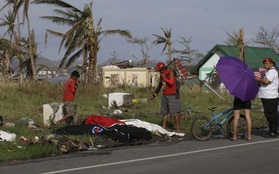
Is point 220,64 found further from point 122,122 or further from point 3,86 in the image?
point 3,86

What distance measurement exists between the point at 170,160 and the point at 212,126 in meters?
3.39

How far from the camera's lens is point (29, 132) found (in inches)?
507

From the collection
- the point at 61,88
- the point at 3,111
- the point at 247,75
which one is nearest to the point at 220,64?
the point at 247,75

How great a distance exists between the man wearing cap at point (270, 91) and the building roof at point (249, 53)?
26.6 meters

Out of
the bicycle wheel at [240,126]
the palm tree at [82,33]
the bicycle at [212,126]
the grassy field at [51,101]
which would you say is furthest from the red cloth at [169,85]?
the palm tree at [82,33]

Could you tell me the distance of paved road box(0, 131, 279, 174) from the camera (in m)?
8.62

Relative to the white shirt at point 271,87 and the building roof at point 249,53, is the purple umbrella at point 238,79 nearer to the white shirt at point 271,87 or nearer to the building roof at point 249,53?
the white shirt at point 271,87

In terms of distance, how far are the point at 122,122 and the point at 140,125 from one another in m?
0.50

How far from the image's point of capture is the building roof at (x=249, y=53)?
4062cm

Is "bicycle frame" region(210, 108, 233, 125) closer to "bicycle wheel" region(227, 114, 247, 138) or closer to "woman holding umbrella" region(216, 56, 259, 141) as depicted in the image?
"bicycle wheel" region(227, 114, 247, 138)

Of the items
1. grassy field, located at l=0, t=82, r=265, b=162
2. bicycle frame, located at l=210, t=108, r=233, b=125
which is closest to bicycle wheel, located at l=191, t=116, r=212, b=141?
bicycle frame, located at l=210, t=108, r=233, b=125

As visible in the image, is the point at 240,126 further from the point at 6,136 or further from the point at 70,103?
the point at 6,136

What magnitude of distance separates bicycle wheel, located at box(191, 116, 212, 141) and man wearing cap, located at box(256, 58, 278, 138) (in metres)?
1.67

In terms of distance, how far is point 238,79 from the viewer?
40.4 ft
